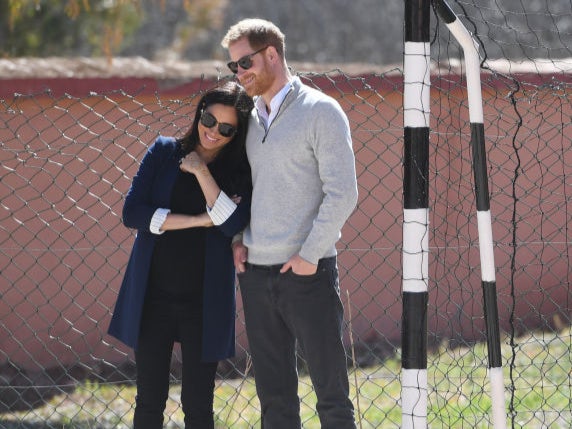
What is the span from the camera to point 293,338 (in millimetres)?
3752

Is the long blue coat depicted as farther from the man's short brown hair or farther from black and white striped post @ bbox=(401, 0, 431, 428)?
black and white striped post @ bbox=(401, 0, 431, 428)

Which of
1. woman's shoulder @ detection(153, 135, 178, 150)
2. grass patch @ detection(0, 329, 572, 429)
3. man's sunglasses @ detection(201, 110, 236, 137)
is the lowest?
grass patch @ detection(0, 329, 572, 429)

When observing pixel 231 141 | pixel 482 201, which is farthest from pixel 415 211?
pixel 231 141

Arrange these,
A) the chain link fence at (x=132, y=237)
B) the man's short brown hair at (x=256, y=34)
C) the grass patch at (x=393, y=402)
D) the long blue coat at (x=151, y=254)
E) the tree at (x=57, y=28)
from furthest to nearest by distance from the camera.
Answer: the tree at (x=57, y=28) → the chain link fence at (x=132, y=237) → the grass patch at (x=393, y=402) → the long blue coat at (x=151, y=254) → the man's short brown hair at (x=256, y=34)

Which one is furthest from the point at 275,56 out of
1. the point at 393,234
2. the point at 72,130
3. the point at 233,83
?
the point at 393,234

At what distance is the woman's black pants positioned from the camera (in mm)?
3717

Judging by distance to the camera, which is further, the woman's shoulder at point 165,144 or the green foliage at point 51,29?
the green foliage at point 51,29

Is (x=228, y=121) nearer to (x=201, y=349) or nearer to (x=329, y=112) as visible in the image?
(x=329, y=112)

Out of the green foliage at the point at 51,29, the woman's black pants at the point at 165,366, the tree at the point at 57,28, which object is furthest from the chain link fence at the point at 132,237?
the green foliage at the point at 51,29

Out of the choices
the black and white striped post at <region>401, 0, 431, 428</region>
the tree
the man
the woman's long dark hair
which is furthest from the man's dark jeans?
the tree

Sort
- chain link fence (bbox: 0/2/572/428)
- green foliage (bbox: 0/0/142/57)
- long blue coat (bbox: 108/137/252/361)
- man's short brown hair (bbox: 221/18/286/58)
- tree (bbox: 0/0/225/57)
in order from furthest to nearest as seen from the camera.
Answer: green foliage (bbox: 0/0/142/57) < tree (bbox: 0/0/225/57) < chain link fence (bbox: 0/2/572/428) < long blue coat (bbox: 108/137/252/361) < man's short brown hair (bbox: 221/18/286/58)

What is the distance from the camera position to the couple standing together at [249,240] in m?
3.50

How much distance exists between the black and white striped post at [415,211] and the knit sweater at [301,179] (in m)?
0.22

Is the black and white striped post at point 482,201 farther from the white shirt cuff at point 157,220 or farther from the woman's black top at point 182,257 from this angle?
the white shirt cuff at point 157,220
